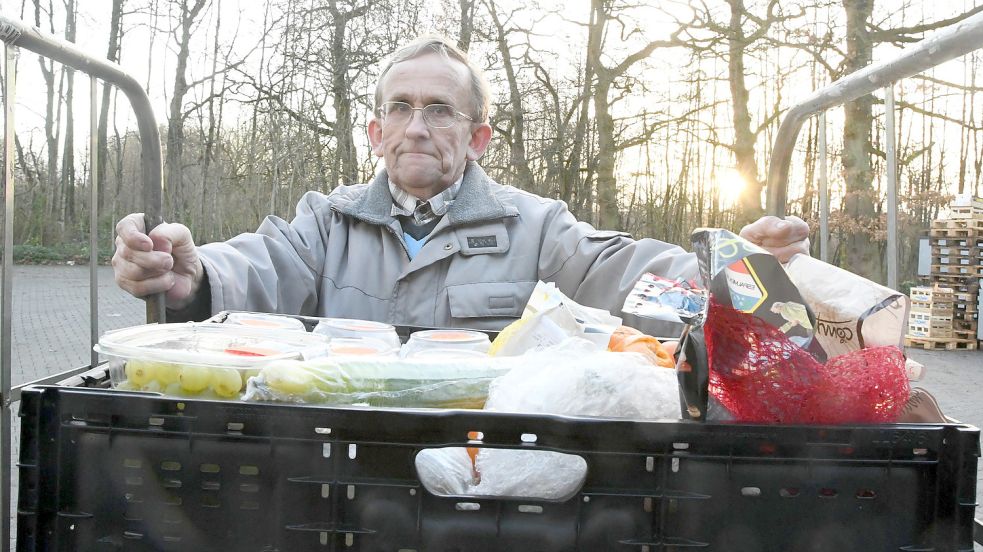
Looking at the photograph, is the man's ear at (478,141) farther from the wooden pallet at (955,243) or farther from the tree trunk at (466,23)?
the tree trunk at (466,23)

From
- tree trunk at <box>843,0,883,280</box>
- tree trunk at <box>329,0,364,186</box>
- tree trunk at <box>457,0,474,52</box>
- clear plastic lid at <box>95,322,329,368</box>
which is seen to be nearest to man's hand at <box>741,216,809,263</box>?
clear plastic lid at <box>95,322,329,368</box>

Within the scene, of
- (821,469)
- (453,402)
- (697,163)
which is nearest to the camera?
(821,469)

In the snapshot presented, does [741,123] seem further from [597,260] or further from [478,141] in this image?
[597,260]

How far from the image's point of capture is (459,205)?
7.83 ft

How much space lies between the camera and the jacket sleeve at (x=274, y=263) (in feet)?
6.30

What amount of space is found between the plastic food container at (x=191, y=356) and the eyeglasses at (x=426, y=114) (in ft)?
4.53

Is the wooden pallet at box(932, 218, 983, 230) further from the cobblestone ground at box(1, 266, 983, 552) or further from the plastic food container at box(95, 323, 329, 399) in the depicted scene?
the plastic food container at box(95, 323, 329, 399)

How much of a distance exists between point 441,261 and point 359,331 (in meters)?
0.95

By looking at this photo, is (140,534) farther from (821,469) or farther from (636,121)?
(636,121)

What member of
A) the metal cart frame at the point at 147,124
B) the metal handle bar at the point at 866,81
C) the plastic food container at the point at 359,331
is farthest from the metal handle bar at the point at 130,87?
the metal handle bar at the point at 866,81

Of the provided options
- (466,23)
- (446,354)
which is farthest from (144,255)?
(466,23)

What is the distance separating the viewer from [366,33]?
45.8 feet

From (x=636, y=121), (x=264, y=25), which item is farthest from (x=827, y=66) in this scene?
(x=264, y=25)

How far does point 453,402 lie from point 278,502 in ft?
0.82
